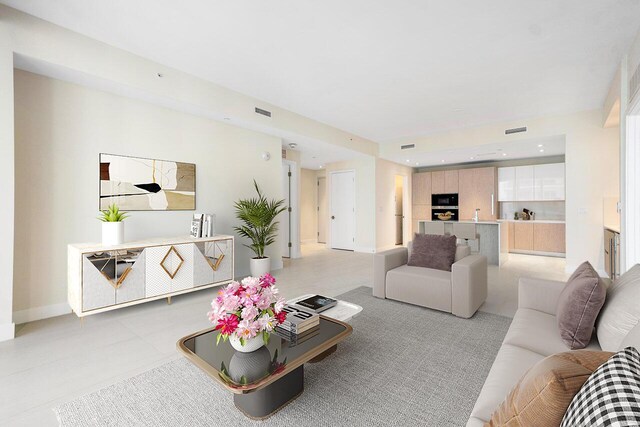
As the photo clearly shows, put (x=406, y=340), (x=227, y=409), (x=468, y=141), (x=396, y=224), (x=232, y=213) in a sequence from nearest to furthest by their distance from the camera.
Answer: (x=227, y=409) < (x=406, y=340) < (x=232, y=213) < (x=468, y=141) < (x=396, y=224)

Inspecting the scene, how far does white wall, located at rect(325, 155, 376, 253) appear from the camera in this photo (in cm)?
741

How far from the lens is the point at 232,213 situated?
4.69 m

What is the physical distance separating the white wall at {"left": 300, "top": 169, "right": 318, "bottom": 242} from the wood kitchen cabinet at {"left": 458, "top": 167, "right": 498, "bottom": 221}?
166 inches

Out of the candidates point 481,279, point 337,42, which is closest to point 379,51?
point 337,42

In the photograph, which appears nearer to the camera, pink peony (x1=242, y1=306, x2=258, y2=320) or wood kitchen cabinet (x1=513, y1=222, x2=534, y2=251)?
pink peony (x1=242, y1=306, x2=258, y2=320)

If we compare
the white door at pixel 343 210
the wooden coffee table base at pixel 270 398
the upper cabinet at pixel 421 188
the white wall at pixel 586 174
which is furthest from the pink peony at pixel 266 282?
the upper cabinet at pixel 421 188

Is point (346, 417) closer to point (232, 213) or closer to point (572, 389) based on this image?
point (572, 389)

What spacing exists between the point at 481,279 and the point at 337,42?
2.94m

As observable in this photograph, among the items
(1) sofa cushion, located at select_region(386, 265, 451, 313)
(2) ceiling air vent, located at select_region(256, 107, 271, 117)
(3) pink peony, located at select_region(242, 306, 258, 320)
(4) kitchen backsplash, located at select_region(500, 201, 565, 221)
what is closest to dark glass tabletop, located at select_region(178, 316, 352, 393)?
(3) pink peony, located at select_region(242, 306, 258, 320)

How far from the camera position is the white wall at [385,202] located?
751 cm

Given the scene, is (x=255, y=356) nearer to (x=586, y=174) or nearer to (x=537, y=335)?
(x=537, y=335)

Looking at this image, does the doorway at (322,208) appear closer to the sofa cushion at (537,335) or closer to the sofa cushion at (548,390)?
the sofa cushion at (537,335)

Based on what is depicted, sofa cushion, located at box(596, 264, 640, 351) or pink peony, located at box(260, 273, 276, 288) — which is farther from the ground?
pink peony, located at box(260, 273, 276, 288)

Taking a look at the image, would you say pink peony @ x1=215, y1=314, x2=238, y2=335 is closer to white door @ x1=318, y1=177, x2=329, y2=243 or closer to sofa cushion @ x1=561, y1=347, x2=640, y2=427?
sofa cushion @ x1=561, y1=347, x2=640, y2=427
